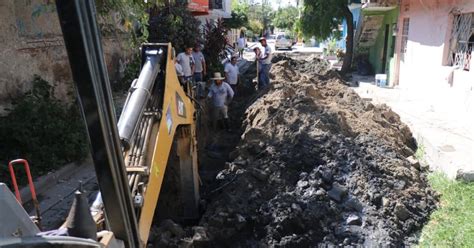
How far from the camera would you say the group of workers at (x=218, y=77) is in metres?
9.96

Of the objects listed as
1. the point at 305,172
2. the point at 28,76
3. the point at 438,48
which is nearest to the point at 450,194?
the point at 305,172

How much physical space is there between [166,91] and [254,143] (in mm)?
3766

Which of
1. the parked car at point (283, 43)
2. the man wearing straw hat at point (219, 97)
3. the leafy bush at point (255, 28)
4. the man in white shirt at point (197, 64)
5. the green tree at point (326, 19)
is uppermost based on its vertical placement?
the green tree at point (326, 19)

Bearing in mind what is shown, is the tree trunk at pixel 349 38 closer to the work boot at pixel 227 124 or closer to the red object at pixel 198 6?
the red object at pixel 198 6

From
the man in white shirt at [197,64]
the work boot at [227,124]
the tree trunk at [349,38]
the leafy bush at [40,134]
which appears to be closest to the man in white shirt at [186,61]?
the man in white shirt at [197,64]

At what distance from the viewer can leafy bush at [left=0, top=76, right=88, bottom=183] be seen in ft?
21.7

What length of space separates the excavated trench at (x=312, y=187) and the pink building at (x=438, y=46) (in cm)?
260

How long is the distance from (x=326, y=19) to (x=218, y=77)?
9811 millimetres

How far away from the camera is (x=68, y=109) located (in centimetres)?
827

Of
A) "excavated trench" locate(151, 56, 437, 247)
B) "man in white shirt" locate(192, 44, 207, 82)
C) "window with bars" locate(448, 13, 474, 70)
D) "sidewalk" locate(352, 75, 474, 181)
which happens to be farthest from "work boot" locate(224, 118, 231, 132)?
"window with bars" locate(448, 13, 474, 70)

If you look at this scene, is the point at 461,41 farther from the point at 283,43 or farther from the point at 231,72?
the point at 283,43

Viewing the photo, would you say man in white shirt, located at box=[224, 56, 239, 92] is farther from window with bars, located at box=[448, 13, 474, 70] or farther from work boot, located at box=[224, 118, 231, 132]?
window with bars, located at box=[448, 13, 474, 70]

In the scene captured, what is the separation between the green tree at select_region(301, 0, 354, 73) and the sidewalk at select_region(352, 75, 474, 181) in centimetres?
511

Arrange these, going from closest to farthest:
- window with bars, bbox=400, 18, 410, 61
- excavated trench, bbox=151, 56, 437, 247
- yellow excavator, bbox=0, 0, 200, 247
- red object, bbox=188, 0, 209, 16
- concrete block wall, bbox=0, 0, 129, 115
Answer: yellow excavator, bbox=0, 0, 200, 247 → excavated trench, bbox=151, 56, 437, 247 → concrete block wall, bbox=0, 0, 129, 115 → window with bars, bbox=400, 18, 410, 61 → red object, bbox=188, 0, 209, 16
